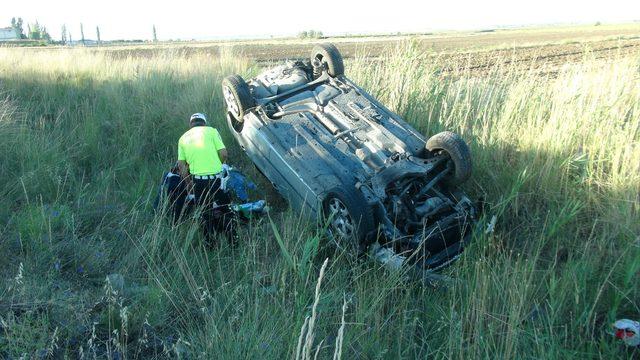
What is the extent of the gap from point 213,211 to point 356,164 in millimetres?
1494

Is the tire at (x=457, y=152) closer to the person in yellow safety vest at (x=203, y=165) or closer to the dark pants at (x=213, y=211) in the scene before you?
the dark pants at (x=213, y=211)

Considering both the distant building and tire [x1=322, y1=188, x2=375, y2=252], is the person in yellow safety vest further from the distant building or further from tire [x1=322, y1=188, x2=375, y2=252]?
the distant building

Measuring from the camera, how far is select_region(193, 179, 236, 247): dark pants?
4.82 metres

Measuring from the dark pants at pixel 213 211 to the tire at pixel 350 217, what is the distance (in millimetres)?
958

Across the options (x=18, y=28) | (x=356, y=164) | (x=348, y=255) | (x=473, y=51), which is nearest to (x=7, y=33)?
(x=18, y=28)

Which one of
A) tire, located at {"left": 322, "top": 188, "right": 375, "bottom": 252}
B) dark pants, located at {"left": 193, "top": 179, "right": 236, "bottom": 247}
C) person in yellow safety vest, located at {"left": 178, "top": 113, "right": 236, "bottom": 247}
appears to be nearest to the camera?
tire, located at {"left": 322, "top": 188, "right": 375, "bottom": 252}

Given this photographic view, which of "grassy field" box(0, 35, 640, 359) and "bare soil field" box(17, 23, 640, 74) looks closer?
"grassy field" box(0, 35, 640, 359)

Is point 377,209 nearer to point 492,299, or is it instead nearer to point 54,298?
point 492,299

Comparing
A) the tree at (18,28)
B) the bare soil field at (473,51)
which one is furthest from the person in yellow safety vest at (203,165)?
the tree at (18,28)

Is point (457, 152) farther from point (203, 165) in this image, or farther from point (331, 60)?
point (203, 165)

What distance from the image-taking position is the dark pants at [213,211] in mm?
4822

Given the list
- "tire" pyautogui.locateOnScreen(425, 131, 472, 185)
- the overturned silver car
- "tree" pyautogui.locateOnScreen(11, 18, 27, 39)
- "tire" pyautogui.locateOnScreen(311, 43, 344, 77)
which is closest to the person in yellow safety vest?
the overturned silver car

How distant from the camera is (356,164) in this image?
487 cm

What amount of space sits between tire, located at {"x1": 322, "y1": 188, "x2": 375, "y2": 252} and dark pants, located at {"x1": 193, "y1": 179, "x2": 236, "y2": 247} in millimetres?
958
